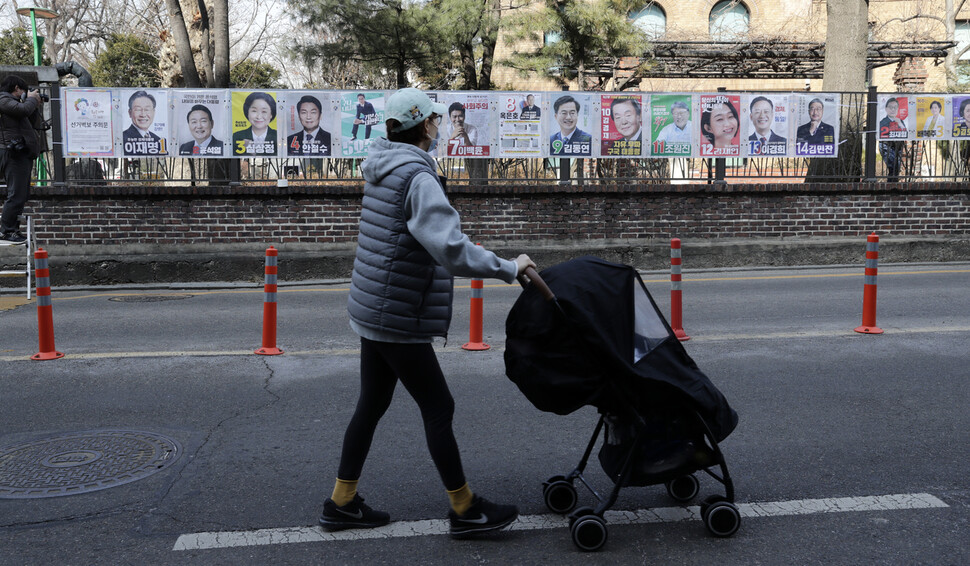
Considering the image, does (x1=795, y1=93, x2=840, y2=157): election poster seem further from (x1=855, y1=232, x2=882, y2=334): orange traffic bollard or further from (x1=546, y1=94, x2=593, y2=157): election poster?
(x1=855, y1=232, x2=882, y2=334): orange traffic bollard

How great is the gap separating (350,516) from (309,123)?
974 cm

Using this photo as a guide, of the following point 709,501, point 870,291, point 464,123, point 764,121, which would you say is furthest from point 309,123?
point 709,501

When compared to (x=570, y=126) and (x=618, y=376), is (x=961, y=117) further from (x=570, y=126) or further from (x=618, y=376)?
(x=618, y=376)

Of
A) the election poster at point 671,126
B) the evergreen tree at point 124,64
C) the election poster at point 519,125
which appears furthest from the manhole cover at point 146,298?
the evergreen tree at point 124,64

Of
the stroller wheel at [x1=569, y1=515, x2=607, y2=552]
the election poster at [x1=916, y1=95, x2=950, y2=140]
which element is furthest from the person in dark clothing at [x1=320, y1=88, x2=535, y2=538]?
the election poster at [x1=916, y1=95, x2=950, y2=140]

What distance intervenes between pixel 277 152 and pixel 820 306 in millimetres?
7635

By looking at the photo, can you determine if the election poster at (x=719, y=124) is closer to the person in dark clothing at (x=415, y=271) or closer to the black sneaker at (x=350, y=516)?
the person in dark clothing at (x=415, y=271)

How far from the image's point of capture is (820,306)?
9773 millimetres

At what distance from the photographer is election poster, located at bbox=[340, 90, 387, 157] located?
42.7ft

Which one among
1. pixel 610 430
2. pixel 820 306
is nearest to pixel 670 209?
pixel 820 306

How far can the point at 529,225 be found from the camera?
13.5 m

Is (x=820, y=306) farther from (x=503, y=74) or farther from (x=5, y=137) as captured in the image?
(x=503, y=74)

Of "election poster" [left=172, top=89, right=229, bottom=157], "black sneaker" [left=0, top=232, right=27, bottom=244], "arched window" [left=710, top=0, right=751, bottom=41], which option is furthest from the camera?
"arched window" [left=710, top=0, right=751, bottom=41]

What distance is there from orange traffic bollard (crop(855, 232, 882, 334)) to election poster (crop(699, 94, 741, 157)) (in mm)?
5784
